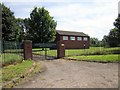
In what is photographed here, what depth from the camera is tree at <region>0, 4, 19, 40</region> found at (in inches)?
1726

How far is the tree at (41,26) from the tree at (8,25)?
4.79 meters

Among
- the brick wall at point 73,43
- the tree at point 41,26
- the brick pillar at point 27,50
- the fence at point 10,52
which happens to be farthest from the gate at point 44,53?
the brick wall at point 73,43

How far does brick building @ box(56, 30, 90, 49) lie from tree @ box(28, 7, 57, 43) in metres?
7.06

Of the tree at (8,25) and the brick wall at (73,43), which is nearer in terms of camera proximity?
the tree at (8,25)

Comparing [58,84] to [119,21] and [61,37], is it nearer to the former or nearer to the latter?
[119,21]

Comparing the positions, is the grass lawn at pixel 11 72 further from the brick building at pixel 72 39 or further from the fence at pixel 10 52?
the brick building at pixel 72 39

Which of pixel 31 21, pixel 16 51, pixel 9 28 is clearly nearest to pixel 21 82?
pixel 16 51

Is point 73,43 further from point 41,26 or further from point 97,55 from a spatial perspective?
point 97,55

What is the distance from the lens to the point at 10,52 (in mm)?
21688

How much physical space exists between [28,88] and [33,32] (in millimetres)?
40775

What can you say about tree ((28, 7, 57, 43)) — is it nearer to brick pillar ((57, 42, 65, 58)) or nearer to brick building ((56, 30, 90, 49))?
brick building ((56, 30, 90, 49))

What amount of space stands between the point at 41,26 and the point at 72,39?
14.3m

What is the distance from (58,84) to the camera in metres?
10.5

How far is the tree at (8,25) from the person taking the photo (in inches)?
1726
